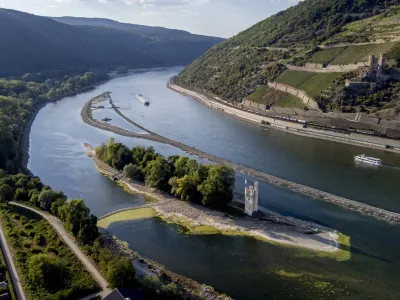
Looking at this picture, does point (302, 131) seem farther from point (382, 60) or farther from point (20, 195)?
point (20, 195)

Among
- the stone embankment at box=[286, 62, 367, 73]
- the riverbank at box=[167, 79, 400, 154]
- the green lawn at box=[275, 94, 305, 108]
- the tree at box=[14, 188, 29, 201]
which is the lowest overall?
the tree at box=[14, 188, 29, 201]

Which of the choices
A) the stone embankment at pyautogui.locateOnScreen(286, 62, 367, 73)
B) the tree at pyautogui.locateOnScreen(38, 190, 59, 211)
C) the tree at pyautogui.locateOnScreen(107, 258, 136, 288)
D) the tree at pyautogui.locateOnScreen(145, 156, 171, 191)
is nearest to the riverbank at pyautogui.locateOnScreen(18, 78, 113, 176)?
the tree at pyautogui.locateOnScreen(38, 190, 59, 211)

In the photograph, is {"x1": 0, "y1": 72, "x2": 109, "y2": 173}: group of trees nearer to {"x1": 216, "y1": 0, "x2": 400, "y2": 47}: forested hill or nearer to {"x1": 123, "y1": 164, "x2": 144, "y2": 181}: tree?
{"x1": 123, "y1": 164, "x2": 144, "y2": 181}: tree

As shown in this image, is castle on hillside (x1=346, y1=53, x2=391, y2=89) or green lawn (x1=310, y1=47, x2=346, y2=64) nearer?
castle on hillside (x1=346, y1=53, x2=391, y2=89)

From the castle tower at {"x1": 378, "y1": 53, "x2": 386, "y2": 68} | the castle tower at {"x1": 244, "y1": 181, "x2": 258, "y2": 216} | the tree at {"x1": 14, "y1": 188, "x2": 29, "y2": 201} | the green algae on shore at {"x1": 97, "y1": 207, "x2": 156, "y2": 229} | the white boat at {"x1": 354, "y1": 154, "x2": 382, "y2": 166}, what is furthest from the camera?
the castle tower at {"x1": 378, "y1": 53, "x2": 386, "y2": 68}

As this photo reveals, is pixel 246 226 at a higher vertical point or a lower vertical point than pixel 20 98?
lower

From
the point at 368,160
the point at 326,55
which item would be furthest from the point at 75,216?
the point at 326,55

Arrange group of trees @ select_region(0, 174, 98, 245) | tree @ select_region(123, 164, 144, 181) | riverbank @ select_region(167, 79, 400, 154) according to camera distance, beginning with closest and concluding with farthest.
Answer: group of trees @ select_region(0, 174, 98, 245), tree @ select_region(123, 164, 144, 181), riverbank @ select_region(167, 79, 400, 154)
